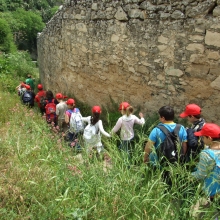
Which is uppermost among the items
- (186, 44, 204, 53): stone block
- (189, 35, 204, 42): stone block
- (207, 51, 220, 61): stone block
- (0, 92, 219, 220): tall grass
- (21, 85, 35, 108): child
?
(189, 35, 204, 42): stone block

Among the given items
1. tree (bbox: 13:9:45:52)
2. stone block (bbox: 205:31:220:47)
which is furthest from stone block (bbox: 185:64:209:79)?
tree (bbox: 13:9:45:52)

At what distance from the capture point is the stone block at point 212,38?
153 inches

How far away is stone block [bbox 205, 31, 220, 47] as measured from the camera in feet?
12.8

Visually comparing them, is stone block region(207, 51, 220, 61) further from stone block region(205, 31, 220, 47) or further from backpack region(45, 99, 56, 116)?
backpack region(45, 99, 56, 116)

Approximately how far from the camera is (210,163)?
246cm

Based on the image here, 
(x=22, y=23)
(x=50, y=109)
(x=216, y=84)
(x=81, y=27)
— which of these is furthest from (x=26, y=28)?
(x=216, y=84)

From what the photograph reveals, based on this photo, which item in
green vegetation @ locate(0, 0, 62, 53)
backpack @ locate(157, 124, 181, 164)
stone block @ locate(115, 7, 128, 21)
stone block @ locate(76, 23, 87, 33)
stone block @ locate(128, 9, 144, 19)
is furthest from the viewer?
Result: green vegetation @ locate(0, 0, 62, 53)

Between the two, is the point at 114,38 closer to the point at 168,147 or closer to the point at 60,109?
the point at 60,109

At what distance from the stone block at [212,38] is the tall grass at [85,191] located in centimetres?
218

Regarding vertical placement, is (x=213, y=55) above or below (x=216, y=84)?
above

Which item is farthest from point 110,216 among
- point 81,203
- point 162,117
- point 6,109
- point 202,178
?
point 6,109

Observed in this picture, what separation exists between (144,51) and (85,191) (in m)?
3.18

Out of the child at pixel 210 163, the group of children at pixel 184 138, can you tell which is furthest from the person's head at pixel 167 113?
the child at pixel 210 163

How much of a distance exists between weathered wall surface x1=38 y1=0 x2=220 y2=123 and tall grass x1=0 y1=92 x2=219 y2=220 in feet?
6.78
